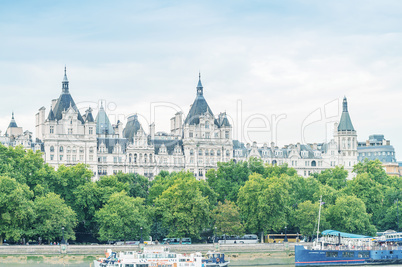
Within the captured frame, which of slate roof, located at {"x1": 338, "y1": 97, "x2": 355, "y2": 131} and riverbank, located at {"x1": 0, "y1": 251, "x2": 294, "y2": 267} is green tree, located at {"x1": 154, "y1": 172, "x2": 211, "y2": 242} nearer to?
riverbank, located at {"x1": 0, "y1": 251, "x2": 294, "y2": 267}

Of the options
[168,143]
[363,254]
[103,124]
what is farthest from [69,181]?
[103,124]

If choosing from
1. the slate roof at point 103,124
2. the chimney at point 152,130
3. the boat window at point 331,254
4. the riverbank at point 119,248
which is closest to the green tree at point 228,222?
the riverbank at point 119,248

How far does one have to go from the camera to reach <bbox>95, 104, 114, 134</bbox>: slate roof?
145875 millimetres

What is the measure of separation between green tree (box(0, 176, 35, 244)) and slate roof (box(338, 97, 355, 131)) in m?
79.9

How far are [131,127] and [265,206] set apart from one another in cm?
4175

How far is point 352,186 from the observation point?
396 ft

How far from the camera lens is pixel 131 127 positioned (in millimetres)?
142875

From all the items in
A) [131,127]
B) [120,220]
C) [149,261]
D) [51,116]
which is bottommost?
[149,261]

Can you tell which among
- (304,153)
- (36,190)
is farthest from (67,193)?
(304,153)

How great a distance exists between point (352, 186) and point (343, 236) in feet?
79.6

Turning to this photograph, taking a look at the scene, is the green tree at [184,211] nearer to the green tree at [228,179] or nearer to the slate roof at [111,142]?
the green tree at [228,179]

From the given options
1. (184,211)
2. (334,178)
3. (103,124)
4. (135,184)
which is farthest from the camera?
(103,124)

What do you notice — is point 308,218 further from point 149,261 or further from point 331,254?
point 149,261

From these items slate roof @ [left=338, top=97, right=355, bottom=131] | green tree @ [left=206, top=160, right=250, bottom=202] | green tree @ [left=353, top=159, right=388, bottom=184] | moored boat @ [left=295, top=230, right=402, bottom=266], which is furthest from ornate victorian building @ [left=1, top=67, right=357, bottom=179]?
moored boat @ [left=295, top=230, right=402, bottom=266]
